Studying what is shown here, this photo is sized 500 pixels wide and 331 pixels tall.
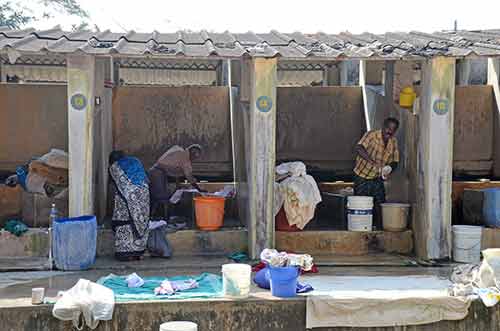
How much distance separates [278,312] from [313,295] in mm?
418

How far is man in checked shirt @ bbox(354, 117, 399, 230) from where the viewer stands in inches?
441

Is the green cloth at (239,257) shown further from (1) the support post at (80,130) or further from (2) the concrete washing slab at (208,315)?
(1) the support post at (80,130)

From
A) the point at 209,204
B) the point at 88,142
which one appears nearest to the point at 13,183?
the point at 88,142

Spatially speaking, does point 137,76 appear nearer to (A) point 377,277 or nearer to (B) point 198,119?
(B) point 198,119

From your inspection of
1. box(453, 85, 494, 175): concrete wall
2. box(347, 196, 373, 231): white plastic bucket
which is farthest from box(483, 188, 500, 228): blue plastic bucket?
box(453, 85, 494, 175): concrete wall

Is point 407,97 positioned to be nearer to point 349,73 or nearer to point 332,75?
point 349,73

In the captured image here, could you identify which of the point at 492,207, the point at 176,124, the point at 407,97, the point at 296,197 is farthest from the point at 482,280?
the point at 176,124

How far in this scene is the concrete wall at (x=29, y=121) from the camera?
1256 cm


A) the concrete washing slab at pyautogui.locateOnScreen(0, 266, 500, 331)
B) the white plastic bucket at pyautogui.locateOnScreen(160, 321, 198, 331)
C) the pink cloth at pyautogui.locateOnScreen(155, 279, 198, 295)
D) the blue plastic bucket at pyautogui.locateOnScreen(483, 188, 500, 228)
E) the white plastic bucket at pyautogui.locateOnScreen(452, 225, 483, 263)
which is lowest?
the concrete washing slab at pyautogui.locateOnScreen(0, 266, 500, 331)

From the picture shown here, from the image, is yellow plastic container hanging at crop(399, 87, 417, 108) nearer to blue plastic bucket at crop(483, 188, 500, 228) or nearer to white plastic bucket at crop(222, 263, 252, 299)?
blue plastic bucket at crop(483, 188, 500, 228)

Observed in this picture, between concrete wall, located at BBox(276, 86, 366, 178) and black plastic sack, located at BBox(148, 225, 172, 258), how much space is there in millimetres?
3708

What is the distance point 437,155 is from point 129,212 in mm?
4192

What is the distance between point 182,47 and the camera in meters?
9.68

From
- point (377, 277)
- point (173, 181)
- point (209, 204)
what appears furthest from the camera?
point (173, 181)
